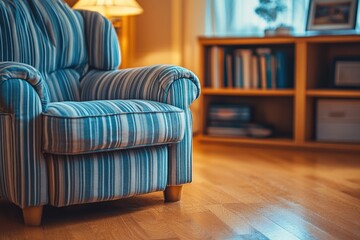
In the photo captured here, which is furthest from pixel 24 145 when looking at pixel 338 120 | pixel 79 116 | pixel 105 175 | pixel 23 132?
pixel 338 120

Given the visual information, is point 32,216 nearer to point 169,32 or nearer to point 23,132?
point 23,132

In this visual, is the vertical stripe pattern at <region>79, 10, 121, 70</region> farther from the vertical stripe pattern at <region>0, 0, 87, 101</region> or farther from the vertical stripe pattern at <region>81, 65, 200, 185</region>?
the vertical stripe pattern at <region>81, 65, 200, 185</region>

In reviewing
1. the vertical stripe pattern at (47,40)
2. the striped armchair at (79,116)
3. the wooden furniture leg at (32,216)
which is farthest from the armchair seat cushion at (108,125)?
the vertical stripe pattern at (47,40)

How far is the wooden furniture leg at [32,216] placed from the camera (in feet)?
5.53

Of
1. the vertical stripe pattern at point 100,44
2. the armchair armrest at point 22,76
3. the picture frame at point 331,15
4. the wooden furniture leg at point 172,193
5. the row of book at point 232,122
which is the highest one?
the picture frame at point 331,15

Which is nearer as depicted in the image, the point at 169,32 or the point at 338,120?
the point at 338,120

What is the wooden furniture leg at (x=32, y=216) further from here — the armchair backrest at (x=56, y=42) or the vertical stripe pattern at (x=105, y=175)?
the armchair backrest at (x=56, y=42)

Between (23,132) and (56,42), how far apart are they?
2.11 ft

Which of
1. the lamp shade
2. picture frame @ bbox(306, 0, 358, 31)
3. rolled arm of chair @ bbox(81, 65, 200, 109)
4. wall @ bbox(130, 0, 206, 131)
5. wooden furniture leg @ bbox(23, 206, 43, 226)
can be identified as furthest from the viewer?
wall @ bbox(130, 0, 206, 131)

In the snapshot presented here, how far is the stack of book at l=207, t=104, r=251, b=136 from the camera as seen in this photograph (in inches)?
136

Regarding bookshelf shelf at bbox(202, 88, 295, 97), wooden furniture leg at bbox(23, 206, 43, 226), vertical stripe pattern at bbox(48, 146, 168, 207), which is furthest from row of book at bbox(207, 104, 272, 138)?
wooden furniture leg at bbox(23, 206, 43, 226)

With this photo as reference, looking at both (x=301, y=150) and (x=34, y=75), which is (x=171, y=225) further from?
(x=301, y=150)

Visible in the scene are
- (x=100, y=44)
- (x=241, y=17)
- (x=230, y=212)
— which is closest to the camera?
(x=230, y=212)

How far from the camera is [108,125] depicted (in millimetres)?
1679
